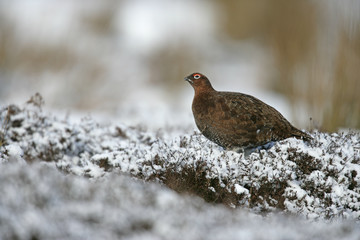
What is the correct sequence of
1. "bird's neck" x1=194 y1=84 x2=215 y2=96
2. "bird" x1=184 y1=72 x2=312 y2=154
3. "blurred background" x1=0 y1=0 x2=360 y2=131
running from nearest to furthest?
"bird" x1=184 y1=72 x2=312 y2=154
"bird's neck" x1=194 y1=84 x2=215 y2=96
"blurred background" x1=0 y1=0 x2=360 y2=131

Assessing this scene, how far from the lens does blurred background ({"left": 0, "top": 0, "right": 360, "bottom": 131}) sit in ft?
24.8

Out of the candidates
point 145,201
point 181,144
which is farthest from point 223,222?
point 181,144

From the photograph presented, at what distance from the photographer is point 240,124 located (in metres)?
4.09

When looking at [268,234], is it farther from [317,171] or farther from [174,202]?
[317,171]

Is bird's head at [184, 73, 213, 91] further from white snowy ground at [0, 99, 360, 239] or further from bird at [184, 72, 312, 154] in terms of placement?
white snowy ground at [0, 99, 360, 239]

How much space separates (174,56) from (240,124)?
35.5 feet

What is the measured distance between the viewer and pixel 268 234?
88.7 inches

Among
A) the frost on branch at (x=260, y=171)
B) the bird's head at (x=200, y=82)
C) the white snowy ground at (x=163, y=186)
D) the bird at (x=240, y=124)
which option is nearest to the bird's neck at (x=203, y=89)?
the bird's head at (x=200, y=82)

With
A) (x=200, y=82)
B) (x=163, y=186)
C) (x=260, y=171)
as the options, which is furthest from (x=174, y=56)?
(x=163, y=186)

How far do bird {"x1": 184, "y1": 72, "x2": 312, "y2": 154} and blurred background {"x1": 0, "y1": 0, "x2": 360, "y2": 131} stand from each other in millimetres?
1279

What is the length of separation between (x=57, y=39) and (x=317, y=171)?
878 cm

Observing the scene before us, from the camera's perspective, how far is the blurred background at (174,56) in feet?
24.8

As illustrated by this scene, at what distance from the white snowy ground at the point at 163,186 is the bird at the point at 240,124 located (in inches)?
6.7

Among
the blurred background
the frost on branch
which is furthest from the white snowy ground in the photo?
the blurred background
